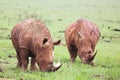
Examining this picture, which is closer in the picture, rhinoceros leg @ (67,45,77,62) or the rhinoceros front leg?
the rhinoceros front leg

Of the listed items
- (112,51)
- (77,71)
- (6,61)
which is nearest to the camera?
(77,71)

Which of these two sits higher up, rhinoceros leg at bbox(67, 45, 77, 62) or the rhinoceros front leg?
the rhinoceros front leg

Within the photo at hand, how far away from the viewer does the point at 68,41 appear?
588 inches

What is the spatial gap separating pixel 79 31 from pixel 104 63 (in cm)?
131

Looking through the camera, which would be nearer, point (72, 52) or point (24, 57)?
point (24, 57)

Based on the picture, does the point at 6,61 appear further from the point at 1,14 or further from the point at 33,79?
the point at 1,14

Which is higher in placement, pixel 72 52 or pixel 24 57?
pixel 24 57

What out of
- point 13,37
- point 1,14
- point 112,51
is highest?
point 13,37

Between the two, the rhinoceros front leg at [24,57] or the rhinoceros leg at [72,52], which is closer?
the rhinoceros front leg at [24,57]

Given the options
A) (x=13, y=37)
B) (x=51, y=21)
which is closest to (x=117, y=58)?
(x=13, y=37)

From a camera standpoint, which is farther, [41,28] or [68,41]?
[68,41]

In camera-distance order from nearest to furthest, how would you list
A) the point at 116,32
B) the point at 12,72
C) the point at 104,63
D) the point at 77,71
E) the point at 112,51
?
the point at 12,72 → the point at 77,71 → the point at 104,63 → the point at 112,51 → the point at 116,32

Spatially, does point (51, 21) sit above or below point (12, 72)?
below

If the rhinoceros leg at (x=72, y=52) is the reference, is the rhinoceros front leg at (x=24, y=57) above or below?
above
